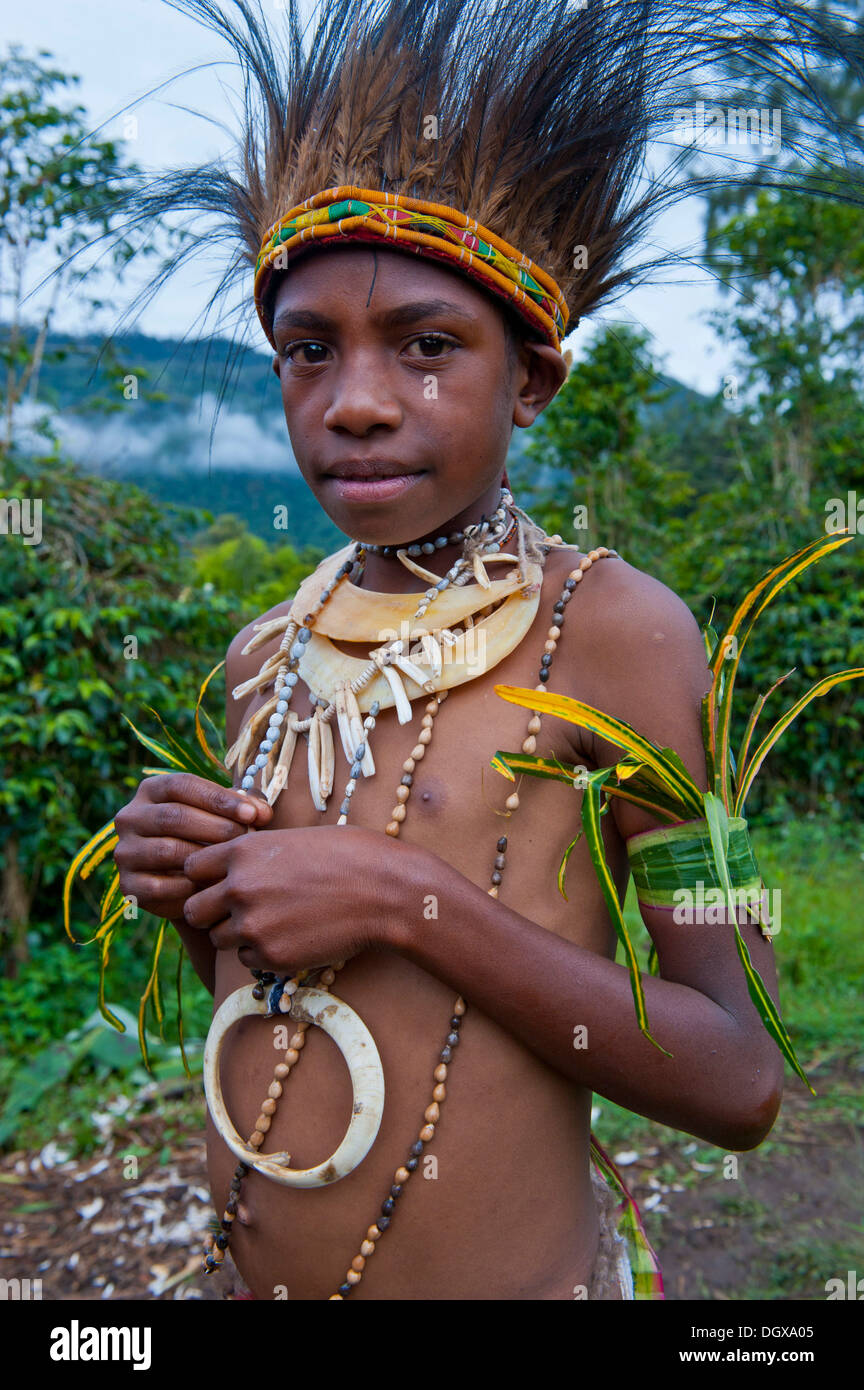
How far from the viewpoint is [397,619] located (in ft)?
4.95

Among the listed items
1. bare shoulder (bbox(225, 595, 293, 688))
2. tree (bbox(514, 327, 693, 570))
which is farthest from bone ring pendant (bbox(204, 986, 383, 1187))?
tree (bbox(514, 327, 693, 570))

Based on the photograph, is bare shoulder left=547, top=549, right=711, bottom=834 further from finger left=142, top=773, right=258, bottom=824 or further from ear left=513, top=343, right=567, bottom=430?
finger left=142, top=773, right=258, bottom=824

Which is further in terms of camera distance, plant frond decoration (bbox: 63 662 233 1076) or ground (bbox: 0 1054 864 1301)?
ground (bbox: 0 1054 864 1301)

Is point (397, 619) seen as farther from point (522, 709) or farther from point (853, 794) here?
point (853, 794)

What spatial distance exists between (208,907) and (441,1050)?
37 cm

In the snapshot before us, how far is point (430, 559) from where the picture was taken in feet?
5.14

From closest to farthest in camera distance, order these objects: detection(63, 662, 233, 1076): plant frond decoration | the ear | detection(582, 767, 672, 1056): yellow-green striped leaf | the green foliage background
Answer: detection(582, 767, 672, 1056): yellow-green striped leaf → the ear → detection(63, 662, 233, 1076): plant frond decoration → the green foliage background

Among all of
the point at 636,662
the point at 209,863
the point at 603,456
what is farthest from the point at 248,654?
the point at 603,456

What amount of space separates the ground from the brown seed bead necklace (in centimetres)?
169

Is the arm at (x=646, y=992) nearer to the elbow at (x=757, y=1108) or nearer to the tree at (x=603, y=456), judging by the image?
the elbow at (x=757, y=1108)

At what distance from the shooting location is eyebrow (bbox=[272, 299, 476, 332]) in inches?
51.9

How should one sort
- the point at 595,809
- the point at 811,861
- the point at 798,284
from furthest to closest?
the point at 798,284, the point at 811,861, the point at 595,809
